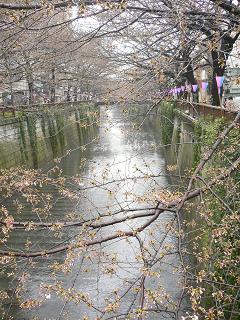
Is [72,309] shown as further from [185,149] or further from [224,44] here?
[185,149]

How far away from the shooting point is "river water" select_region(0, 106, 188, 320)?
187 inches

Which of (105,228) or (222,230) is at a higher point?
(222,230)

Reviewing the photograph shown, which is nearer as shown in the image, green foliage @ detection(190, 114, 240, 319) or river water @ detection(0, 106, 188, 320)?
green foliage @ detection(190, 114, 240, 319)

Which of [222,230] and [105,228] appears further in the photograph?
[105,228]

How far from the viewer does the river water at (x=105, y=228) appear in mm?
4753

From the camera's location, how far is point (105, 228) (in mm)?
11656

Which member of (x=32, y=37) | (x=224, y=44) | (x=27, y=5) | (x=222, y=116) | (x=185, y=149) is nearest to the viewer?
(x=27, y=5)

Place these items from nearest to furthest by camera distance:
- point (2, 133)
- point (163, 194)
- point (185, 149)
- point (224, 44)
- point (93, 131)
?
1. point (163, 194)
2. point (224, 44)
3. point (185, 149)
4. point (2, 133)
5. point (93, 131)

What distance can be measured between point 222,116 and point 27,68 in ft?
28.5

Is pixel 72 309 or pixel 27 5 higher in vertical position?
pixel 27 5

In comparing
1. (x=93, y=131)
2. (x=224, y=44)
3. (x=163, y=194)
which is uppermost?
(x=224, y=44)

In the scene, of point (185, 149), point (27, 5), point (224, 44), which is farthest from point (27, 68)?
point (27, 5)

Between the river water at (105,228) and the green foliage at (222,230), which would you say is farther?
the river water at (105,228)

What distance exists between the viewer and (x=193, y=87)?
2206 centimetres
